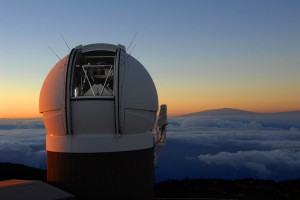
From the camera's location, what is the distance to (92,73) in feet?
66.0

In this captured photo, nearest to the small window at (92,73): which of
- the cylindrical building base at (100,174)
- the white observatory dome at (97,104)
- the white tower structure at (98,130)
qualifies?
the white observatory dome at (97,104)

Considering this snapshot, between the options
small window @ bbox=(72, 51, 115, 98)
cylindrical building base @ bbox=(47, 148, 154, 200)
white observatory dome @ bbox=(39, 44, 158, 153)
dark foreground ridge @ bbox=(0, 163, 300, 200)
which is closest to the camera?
white observatory dome @ bbox=(39, 44, 158, 153)

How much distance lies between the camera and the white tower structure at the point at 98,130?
17.3 meters

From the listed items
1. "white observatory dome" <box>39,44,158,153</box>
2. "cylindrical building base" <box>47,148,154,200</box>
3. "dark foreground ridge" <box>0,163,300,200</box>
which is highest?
"white observatory dome" <box>39,44,158,153</box>

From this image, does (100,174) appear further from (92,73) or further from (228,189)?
(228,189)

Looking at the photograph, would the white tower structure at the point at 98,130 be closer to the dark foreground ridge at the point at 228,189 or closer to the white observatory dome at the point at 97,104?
the white observatory dome at the point at 97,104

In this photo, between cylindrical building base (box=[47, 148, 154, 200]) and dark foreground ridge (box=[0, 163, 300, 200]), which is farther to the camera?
dark foreground ridge (box=[0, 163, 300, 200])

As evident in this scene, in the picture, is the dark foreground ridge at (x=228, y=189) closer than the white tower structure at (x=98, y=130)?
No

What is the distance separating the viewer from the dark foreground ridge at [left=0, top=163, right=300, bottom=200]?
97.1 feet

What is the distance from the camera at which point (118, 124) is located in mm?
17391

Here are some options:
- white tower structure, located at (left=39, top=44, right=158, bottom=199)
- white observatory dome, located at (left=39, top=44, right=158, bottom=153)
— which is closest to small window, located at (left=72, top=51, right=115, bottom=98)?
white observatory dome, located at (left=39, top=44, right=158, bottom=153)

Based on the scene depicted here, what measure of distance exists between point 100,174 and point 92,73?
5.61m

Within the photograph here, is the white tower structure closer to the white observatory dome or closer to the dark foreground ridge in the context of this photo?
the white observatory dome

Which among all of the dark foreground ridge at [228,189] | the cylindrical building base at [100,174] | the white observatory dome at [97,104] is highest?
the white observatory dome at [97,104]
